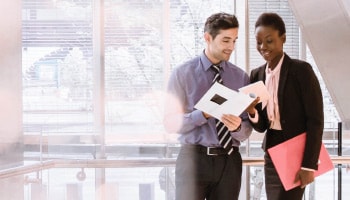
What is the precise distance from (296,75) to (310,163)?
0.27 m

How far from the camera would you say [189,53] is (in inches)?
86.8

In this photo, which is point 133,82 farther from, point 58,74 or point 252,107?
point 252,107

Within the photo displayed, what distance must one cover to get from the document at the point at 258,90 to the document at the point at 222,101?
0.06 ft

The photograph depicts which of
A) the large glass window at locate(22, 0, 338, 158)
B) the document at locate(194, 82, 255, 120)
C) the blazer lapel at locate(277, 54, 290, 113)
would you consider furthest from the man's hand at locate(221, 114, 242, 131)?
the large glass window at locate(22, 0, 338, 158)

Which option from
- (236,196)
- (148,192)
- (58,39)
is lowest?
(148,192)

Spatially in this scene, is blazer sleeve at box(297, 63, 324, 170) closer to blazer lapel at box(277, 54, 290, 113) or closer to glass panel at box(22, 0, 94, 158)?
blazer lapel at box(277, 54, 290, 113)

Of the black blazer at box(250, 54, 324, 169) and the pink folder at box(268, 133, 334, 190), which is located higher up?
the black blazer at box(250, 54, 324, 169)

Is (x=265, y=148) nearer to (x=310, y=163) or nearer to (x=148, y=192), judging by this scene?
(x=310, y=163)

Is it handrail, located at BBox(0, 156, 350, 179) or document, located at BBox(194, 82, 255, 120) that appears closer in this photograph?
document, located at BBox(194, 82, 255, 120)

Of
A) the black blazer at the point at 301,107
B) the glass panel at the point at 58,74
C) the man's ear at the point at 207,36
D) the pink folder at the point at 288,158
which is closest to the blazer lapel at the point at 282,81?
the black blazer at the point at 301,107

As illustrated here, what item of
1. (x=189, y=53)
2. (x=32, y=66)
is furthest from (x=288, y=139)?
(x=32, y=66)

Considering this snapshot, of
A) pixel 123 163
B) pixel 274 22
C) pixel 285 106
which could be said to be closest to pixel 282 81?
pixel 285 106

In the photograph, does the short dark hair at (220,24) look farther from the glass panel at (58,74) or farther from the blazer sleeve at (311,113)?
the glass panel at (58,74)

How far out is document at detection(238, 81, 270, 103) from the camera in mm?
1459
